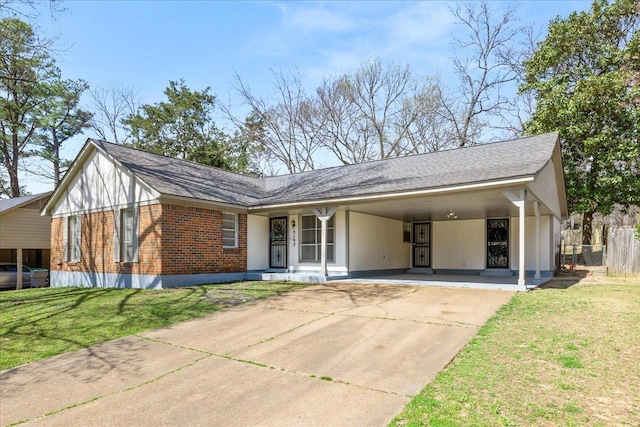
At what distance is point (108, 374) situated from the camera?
16.1 feet

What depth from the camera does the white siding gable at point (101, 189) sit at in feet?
40.0

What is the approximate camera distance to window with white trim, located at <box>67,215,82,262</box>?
14.5 m

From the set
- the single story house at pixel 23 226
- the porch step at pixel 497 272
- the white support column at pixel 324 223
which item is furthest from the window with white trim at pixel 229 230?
the single story house at pixel 23 226

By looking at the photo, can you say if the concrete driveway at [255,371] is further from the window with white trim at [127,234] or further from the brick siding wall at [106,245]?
the window with white trim at [127,234]

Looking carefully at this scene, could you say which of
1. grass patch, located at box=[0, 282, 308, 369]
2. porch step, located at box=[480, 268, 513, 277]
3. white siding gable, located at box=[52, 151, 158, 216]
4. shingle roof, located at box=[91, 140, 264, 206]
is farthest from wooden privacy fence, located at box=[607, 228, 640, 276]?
white siding gable, located at box=[52, 151, 158, 216]

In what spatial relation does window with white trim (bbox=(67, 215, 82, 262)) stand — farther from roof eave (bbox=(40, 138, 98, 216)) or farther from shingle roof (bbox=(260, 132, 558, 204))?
shingle roof (bbox=(260, 132, 558, 204))

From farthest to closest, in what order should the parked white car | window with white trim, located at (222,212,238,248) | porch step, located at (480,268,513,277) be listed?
the parked white car
porch step, located at (480,268,513,277)
window with white trim, located at (222,212,238,248)

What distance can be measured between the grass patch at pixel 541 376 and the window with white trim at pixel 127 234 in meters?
10.4

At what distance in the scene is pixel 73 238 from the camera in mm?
14789

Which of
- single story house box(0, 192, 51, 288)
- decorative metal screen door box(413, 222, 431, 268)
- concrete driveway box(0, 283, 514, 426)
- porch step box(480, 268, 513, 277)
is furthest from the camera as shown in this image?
single story house box(0, 192, 51, 288)

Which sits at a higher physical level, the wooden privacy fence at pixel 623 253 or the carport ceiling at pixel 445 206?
the carport ceiling at pixel 445 206

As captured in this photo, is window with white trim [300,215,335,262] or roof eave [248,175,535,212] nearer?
roof eave [248,175,535,212]

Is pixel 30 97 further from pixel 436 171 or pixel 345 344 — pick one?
pixel 345 344

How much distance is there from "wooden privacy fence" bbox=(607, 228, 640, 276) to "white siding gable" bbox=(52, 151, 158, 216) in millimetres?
15476
